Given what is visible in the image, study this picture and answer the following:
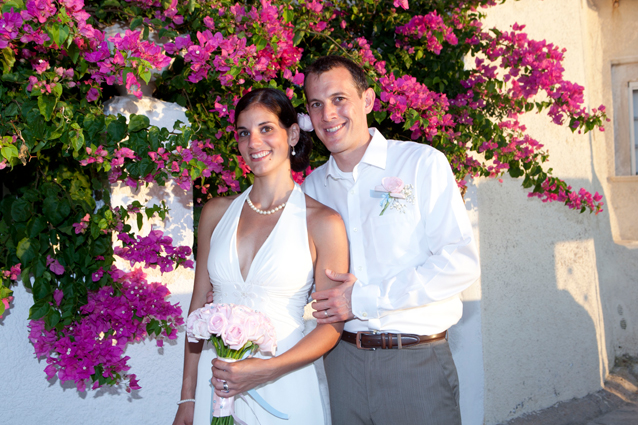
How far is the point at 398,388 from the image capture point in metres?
2.28

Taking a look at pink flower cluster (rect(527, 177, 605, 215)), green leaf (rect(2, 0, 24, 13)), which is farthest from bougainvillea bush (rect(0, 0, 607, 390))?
pink flower cluster (rect(527, 177, 605, 215))

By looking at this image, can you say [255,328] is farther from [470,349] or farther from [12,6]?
[470,349]

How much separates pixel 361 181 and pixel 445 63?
2139 millimetres

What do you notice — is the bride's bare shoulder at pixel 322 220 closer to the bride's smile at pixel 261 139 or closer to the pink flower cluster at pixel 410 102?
the bride's smile at pixel 261 139

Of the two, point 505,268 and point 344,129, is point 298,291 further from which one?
point 505,268

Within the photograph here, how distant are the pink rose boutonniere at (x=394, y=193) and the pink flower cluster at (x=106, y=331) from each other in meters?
1.20

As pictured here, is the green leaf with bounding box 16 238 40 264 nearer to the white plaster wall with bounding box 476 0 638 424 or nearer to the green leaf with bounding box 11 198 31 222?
the green leaf with bounding box 11 198 31 222

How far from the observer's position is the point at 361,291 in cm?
223

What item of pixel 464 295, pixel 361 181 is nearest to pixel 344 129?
pixel 361 181

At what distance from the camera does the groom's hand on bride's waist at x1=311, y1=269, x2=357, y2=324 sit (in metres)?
2.21

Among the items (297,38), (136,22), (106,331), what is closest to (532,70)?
(297,38)

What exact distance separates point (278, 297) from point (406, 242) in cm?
61

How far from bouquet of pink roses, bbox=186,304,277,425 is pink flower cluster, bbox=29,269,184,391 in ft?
2.36

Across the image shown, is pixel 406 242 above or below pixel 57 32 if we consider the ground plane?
below
